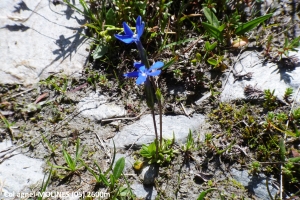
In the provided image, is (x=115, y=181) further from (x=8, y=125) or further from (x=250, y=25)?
(x=250, y=25)

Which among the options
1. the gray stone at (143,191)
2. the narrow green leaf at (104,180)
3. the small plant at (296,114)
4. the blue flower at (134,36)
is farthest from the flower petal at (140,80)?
the small plant at (296,114)

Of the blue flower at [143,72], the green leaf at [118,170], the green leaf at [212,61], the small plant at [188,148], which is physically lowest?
the green leaf at [118,170]

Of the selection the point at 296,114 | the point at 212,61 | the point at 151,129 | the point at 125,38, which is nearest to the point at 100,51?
the point at 151,129

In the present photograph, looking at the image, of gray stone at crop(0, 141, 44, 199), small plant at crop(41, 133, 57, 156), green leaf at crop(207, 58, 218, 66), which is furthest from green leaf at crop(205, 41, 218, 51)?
gray stone at crop(0, 141, 44, 199)

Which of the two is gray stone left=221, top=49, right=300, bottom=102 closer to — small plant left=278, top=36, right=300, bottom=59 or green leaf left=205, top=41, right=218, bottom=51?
small plant left=278, top=36, right=300, bottom=59

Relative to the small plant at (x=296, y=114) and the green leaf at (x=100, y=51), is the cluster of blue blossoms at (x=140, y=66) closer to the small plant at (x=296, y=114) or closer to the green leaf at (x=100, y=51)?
the green leaf at (x=100, y=51)

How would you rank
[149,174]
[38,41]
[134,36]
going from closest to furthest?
[134,36] → [149,174] → [38,41]
